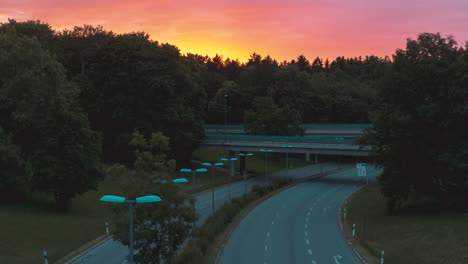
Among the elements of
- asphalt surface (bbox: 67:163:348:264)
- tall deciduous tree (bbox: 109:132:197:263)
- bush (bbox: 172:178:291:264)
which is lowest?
asphalt surface (bbox: 67:163:348:264)

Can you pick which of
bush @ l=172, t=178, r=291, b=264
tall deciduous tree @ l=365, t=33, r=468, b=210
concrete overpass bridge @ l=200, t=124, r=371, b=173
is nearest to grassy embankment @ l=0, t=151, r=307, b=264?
bush @ l=172, t=178, r=291, b=264

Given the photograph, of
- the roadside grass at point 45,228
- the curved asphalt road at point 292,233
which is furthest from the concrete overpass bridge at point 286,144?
the roadside grass at point 45,228

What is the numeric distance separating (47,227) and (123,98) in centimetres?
4378

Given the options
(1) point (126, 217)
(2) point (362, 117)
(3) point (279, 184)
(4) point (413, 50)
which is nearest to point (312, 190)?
(3) point (279, 184)

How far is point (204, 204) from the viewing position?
57812mm

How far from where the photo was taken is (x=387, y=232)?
137ft

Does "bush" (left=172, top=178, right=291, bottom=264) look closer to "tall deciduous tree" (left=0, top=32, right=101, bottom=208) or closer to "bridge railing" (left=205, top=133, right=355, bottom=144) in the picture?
"bridge railing" (left=205, top=133, right=355, bottom=144)

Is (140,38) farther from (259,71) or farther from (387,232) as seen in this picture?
(387,232)

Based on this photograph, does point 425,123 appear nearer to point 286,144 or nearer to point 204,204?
point 204,204

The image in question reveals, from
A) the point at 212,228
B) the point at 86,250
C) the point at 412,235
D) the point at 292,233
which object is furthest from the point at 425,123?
the point at 86,250

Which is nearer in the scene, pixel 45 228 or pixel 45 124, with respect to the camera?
pixel 45 228

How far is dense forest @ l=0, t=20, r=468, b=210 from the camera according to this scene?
48.4 m

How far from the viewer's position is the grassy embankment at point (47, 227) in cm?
3547

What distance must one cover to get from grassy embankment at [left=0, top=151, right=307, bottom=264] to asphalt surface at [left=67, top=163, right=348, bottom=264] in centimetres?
214
